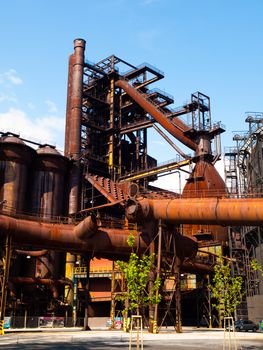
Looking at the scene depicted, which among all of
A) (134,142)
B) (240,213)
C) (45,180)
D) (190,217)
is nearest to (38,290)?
(45,180)

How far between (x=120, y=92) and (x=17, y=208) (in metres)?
32.3

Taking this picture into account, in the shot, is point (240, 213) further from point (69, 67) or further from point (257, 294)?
point (69, 67)

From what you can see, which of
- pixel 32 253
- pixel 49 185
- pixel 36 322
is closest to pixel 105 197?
pixel 49 185

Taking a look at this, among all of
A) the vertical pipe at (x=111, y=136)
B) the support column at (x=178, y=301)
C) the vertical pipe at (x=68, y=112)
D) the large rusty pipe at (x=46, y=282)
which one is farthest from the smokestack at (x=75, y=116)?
the support column at (x=178, y=301)

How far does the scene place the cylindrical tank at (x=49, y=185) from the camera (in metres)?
51.1

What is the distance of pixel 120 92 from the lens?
7256 centimetres

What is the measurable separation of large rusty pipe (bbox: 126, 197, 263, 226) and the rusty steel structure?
0.25 ft

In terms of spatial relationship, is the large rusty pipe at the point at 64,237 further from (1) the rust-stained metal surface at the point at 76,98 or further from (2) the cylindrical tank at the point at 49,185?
(1) the rust-stained metal surface at the point at 76,98

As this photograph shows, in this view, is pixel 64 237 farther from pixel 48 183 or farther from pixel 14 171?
pixel 48 183

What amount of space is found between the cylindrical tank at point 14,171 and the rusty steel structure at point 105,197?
120 millimetres

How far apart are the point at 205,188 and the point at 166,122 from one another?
471 inches

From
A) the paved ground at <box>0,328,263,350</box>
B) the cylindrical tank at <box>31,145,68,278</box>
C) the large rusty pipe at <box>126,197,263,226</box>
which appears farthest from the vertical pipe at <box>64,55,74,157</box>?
the paved ground at <box>0,328,263,350</box>

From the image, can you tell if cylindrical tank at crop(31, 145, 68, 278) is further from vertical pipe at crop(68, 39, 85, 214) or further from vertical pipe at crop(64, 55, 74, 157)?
vertical pipe at crop(64, 55, 74, 157)

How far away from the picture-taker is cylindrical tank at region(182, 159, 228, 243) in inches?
2163
